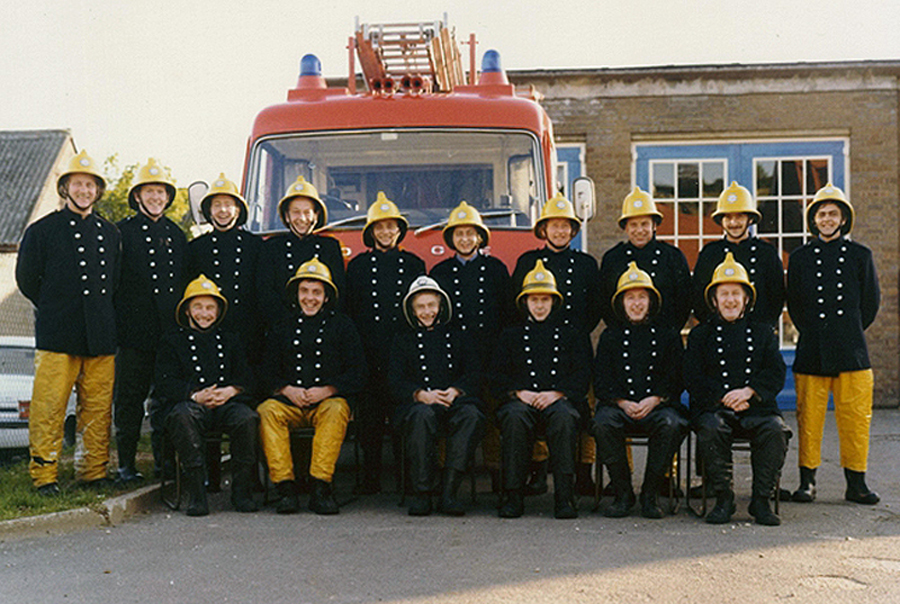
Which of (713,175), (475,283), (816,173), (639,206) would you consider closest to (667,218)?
(713,175)

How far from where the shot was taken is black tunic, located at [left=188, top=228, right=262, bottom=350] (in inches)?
290

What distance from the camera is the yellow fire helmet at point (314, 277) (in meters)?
6.98

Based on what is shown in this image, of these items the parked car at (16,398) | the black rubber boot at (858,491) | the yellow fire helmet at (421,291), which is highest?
the yellow fire helmet at (421,291)

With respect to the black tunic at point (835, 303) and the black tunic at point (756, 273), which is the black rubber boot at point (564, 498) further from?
the black tunic at point (835, 303)

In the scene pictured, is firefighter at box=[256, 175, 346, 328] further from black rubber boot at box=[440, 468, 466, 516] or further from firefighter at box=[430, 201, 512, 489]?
black rubber boot at box=[440, 468, 466, 516]

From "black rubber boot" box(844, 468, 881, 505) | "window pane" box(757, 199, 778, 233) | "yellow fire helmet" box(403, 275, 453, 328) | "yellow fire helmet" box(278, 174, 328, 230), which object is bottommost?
"black rubber boot" box(844, 468, 881, 505)

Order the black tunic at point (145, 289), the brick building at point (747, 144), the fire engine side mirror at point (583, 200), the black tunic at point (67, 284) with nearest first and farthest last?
the black tunic at point (67, 284) → the black tunic at point (145, 289) → the fire engine side mirror at point (583, 200) → the brick building at point (747, 144)

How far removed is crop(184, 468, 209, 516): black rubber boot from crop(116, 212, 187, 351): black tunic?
1.18 m

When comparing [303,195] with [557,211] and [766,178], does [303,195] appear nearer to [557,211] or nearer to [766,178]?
[557,211]

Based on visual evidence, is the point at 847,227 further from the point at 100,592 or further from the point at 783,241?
the point at 783,241

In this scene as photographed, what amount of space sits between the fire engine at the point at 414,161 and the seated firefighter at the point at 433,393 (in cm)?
76

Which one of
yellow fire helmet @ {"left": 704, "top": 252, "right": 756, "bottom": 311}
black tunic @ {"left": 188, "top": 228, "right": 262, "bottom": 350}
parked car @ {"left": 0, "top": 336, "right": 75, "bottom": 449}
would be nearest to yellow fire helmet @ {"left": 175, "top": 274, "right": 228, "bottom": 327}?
black tunic @ {"left": 188, "top": 228, "right": 262, "bottom": 350}

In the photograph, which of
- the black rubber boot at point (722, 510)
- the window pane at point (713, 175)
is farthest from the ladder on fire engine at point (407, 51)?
the window pane at point (713, 175)

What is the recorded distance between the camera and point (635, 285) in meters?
6.84
